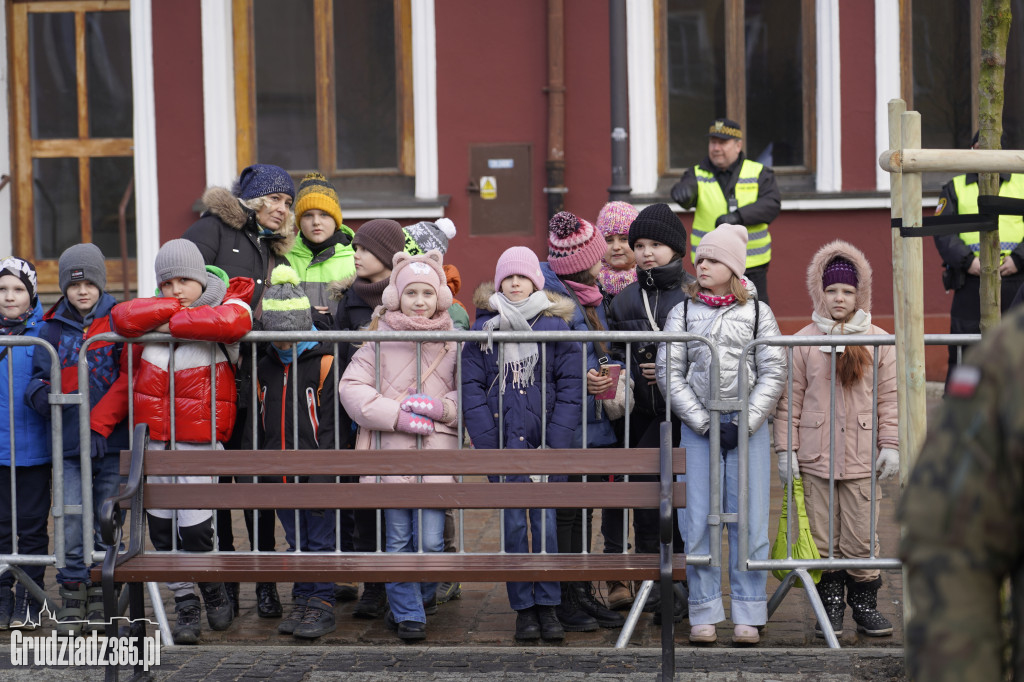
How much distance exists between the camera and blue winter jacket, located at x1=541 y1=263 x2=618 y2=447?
216 inches

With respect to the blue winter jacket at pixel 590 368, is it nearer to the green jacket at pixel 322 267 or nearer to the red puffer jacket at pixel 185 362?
the green jacket at pixel 322 267

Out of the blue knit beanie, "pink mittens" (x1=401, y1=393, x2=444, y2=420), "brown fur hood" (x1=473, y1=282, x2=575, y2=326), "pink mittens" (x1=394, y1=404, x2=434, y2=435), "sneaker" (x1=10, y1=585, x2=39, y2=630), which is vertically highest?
the blue knit beanie

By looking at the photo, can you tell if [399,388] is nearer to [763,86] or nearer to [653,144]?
[653,144]

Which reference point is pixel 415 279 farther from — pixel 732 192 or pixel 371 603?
pixel 732 192

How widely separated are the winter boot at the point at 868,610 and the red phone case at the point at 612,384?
1.34 metres

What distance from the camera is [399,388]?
535 cm

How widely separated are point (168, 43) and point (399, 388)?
6963 mm

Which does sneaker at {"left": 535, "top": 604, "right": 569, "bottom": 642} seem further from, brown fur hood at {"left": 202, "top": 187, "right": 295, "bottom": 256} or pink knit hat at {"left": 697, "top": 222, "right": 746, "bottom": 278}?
brown fur hood at {"left": 202, "top": 187, "right": 295, "bottom": 256}

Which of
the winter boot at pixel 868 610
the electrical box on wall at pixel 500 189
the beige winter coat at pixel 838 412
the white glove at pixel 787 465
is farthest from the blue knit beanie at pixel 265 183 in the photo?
the electrical box on wall at pixel 500 189

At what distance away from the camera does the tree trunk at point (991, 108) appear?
422cm

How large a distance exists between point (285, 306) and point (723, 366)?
2.02m

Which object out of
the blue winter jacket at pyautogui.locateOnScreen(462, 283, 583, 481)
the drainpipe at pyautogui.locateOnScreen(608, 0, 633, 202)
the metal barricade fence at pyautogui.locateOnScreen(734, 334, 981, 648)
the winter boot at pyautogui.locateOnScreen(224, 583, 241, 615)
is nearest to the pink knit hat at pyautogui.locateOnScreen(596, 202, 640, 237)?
the blue winter jacket at pyautogui.locateOnScreen(462, 283, 583, 481)

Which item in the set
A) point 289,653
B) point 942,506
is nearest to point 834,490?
point 289,653

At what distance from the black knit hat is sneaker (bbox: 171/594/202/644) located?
8.73 ft
